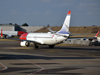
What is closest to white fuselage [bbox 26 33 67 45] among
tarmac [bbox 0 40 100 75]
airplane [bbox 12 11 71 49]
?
airplane [bbox 12 11 71 49]

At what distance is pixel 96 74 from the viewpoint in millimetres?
15484

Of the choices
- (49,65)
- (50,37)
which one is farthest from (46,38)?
(49,65)

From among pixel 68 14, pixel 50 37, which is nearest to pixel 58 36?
pixel 50 37

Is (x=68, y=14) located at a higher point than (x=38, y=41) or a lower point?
higher

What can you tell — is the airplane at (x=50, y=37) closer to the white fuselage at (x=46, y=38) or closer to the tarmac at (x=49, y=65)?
the white fuselage at (x=46, y=38)

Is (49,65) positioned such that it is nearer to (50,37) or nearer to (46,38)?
(50,37)

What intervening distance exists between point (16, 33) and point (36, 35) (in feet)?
256

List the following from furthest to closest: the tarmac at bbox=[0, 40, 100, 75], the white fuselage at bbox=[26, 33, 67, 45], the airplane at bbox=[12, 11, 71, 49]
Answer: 1. the white fuselage at bbox=[26, 33, 67, 45]
2. the airplane at bbox=[12, 11, 71, 49]
3. the tarmac at bbox=[0, 40, 100, 75]

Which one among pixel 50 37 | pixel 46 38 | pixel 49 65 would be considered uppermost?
pixel 50 37

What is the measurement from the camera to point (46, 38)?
42469mm

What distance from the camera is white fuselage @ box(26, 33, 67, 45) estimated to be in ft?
134

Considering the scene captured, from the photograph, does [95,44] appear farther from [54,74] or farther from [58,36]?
[54,74]

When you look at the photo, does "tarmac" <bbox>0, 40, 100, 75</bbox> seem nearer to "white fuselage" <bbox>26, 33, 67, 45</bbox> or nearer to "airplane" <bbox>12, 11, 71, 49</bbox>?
"airplane" <bbox>12, 11, 71, 49</bbox>

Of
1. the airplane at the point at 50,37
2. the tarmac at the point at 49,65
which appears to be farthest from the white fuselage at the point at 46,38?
the tarmac at the point at 49,65
